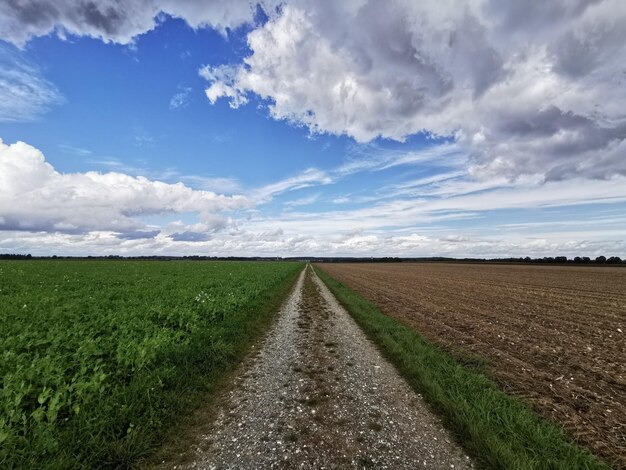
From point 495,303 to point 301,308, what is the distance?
14.6 m

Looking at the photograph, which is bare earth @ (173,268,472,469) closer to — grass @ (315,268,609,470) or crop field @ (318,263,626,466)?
grass @ (315,268,609,470)

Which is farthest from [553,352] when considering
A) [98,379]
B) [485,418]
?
[98,379]

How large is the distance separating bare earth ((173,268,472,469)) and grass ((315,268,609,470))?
367 mm

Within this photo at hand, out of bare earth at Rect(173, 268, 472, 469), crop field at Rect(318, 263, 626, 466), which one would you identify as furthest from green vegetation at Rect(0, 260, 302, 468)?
crop field at Rect(318, 263, 626, 466)

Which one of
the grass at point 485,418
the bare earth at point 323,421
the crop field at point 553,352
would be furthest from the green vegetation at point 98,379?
the crop field at point 553,352

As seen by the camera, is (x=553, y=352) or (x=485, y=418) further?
(x=553, y=352)

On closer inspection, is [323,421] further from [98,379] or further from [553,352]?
[553,352]

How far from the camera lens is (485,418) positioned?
6469 mm

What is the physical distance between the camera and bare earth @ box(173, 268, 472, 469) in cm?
513

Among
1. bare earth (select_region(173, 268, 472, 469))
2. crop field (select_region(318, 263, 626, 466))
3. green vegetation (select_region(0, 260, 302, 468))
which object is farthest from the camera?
crop field (select_region(318, 263, 626, 466))

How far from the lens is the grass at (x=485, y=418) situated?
5191 millimetres

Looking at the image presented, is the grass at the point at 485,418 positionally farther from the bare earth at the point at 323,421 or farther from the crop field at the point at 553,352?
the crop field at the point at 553,352

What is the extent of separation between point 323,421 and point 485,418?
11.0 ft

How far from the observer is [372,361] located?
33.7ft
